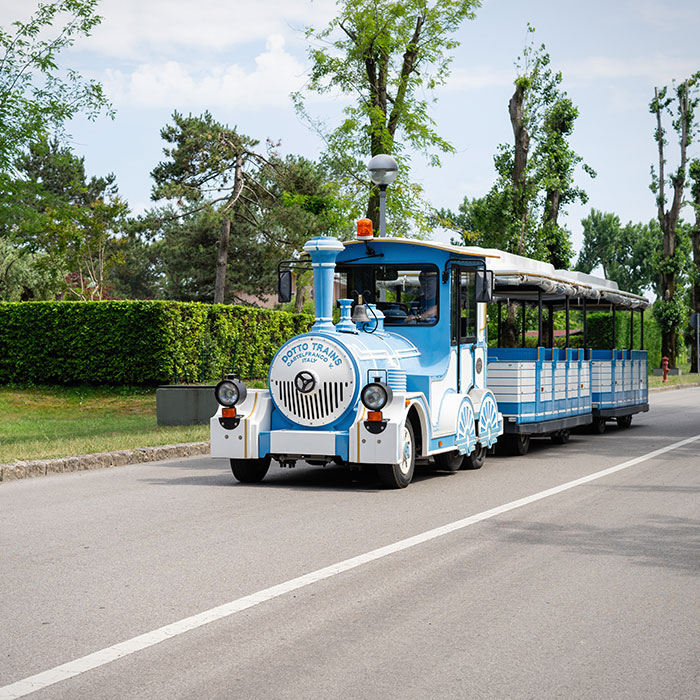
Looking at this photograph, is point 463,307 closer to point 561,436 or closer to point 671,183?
point 561,436

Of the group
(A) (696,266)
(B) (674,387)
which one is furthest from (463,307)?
(A) (696,266)

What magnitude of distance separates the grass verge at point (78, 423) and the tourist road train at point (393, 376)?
334 cm

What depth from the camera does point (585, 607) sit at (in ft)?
19.2

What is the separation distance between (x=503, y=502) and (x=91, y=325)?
62.0 feet

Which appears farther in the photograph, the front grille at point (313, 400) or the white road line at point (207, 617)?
the front grille at point (313, 400)

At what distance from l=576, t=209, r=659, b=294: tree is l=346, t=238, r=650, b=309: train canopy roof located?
8900 centimetres

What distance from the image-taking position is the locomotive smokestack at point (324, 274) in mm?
11086

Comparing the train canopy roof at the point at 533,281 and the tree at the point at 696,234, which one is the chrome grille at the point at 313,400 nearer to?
the train canopy roof at the point at 533,281

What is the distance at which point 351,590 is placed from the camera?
20.2 ft

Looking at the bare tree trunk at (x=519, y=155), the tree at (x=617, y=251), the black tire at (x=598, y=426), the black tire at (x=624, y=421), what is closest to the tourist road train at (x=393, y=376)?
the black tire at (x=598, y=426)

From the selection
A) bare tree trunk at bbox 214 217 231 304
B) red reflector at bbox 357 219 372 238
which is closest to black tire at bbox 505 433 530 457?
red reflector at bbox 357 219 372 238

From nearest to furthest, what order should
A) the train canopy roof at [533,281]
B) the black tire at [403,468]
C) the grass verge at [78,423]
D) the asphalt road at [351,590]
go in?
1. the asphalt road at [351,590]
2. the black tire at [403,468]
3. the train canopy roof at [533,281]
4. the grass verge at [78,423]

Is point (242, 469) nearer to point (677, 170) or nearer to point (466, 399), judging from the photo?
point (466, 399)

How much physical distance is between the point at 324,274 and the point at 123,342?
52.6ft
